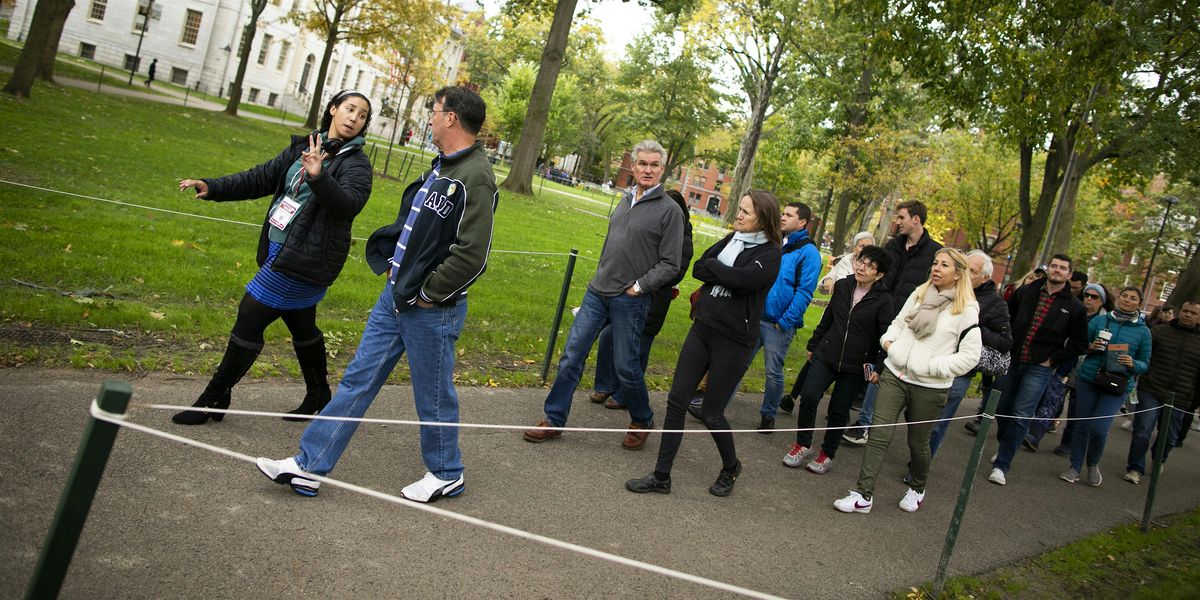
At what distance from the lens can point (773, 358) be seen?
7781mm

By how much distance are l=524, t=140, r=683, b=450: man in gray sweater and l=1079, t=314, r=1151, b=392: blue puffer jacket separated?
5308mm

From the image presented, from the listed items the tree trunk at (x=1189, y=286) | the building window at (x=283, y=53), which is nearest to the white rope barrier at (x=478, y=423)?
the tree trunk at (x=1189, y=286)

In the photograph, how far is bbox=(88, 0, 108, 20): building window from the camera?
1866 inches

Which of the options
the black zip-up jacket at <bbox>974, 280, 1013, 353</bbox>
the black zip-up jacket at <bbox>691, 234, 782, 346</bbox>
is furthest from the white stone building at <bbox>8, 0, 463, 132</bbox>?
the black zip-up jacket at <bbox>691, 234, 782, 346</bbox>

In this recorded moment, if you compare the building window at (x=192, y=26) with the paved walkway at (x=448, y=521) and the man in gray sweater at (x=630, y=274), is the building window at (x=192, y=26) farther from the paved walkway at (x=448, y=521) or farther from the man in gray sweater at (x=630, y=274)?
the man in gray sweater at (x=630, y=274)

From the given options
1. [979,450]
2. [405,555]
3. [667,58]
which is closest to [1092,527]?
[979,450]

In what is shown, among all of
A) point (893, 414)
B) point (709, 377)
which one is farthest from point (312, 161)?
point (893, 414)

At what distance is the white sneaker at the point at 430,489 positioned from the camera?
4.54 m

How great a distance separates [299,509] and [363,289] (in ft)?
18.6

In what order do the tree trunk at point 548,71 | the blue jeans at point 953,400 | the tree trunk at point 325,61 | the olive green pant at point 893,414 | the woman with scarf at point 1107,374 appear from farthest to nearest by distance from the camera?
Result: the tree trunk at point 325,61 → the tree trunk at point 548,71 → the woman with scarf at point 1107,374 → the blue jeans at point 953,400 → the olive green pant at point 893,414

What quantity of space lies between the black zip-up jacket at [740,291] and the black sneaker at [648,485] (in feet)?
3.61

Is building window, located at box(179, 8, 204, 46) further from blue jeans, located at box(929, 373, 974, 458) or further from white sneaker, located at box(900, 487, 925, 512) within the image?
white sneaker, located at box(900, 487, 925, 512)

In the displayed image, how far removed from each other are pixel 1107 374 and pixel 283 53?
57.5 m

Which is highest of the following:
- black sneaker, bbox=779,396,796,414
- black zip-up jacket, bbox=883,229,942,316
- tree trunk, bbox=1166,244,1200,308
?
tree trunk, bbox=1166,244,1200,308
